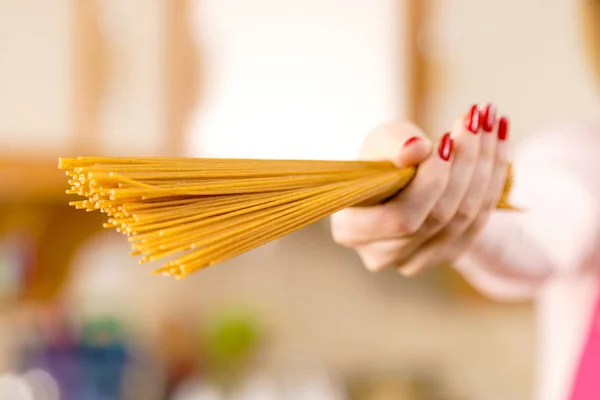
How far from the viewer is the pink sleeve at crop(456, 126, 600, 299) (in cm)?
Result: 60

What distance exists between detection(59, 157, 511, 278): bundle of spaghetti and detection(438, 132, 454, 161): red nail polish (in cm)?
5

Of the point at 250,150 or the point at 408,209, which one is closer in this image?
the point at 408,209

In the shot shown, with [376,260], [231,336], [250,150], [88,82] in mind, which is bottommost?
[231,336]

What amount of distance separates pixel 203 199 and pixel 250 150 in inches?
40.8

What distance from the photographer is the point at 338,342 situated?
5.69 ft

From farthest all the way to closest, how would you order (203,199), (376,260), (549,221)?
(549,221) < (376,260) < (203,199)

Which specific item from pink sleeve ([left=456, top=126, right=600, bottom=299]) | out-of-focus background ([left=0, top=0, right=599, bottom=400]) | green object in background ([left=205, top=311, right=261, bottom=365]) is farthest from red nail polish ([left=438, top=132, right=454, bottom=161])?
green object in background ([left=205, top=311, right=261, bottom=365])

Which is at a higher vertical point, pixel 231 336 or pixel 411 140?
pixel 411 140

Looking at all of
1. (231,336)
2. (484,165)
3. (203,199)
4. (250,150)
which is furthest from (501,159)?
(231,336)

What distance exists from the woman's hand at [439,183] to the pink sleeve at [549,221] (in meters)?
0.12

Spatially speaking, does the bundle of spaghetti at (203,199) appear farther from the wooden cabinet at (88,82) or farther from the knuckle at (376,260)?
the wooden cabinet at (88,82)

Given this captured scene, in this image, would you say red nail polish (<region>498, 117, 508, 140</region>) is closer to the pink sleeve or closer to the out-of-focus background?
the pink sleeve

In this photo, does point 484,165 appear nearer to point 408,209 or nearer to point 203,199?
point 408,209

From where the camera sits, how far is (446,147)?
432mm
